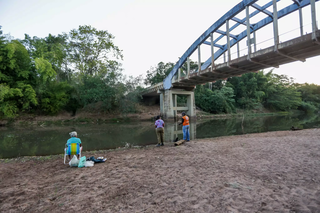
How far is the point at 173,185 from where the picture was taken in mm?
3340

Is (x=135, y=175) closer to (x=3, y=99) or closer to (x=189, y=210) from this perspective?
(x=189, y=210)

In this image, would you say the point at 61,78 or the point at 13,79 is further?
the point at 61,78

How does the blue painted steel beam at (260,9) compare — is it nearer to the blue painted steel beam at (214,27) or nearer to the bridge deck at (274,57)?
→ the blue painted steel beam at (214,27)

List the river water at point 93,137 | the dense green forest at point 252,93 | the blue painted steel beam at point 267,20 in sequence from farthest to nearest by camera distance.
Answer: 1. the dense green forest at point 252,93
2. the blue painted steel beam at point 267,20
3. the river water at point 93,137

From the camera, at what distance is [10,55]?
65.7ft

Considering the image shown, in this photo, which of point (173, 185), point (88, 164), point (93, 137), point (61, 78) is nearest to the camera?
point (173, 185)

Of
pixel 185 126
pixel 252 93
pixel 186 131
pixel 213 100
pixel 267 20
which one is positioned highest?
pixel 267 20

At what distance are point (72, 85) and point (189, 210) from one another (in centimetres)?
2866

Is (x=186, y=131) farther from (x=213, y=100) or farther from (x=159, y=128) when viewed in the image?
(x=213, y=100)

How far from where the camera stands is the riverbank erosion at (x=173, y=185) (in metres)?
2.62

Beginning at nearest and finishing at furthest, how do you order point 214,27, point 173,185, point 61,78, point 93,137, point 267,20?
1. point 173,185
2. point 93,137
3. point 267,20
4. point 214,27
5. point 61,78

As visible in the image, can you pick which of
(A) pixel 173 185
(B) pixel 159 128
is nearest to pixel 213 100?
(B) pixel 159 128

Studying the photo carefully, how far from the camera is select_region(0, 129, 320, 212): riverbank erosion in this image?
8.59 ft

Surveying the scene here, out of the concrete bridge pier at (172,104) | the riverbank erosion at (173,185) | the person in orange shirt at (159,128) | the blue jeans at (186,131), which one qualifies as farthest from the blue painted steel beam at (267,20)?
the person in orange shirt at (159,128)
